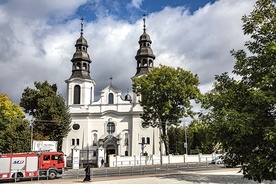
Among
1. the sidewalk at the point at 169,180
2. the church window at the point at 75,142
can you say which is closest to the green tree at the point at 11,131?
the church window at the point at 75,142

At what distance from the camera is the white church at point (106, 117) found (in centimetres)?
5638

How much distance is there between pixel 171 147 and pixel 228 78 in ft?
201

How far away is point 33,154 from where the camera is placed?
29141 mm

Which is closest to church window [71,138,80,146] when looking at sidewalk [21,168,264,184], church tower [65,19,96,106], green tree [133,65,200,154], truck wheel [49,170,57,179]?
church tower [65,19,96,106]

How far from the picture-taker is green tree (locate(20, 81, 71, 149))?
46.6m

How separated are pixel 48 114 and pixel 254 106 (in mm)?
40384

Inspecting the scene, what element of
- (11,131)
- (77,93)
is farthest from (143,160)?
(77,93)

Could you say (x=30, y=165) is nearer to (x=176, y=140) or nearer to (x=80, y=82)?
(x=80, y=82)

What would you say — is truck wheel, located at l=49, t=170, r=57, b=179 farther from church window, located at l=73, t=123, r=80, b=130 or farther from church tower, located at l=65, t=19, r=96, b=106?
church tower, located at l=65, t=19, r=96, b=106

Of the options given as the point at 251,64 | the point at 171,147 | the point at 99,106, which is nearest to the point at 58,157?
the point at 251,64

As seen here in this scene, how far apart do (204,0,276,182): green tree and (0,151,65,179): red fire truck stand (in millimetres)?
20052

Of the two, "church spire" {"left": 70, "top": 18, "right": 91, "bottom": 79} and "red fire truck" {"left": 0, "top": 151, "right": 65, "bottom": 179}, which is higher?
"church spire" {"left": 70, "top": 18, "right": 91, "bottom": 79}

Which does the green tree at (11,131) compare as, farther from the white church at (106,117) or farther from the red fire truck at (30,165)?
the red fire truck at (30,165)

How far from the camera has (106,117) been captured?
59250 millimetres
